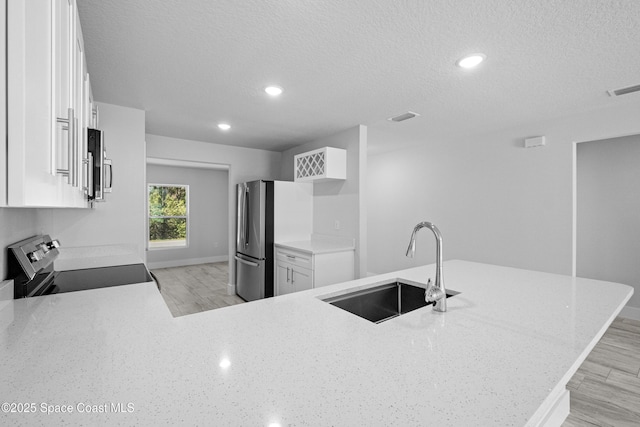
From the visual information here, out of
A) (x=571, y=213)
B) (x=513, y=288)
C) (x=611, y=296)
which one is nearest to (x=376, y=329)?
(x=513, y=288)

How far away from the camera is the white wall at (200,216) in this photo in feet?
21.3

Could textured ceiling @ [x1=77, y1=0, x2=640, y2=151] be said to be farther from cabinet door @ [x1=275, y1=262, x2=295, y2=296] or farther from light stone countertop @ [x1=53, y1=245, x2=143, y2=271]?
cabinet door @ [x1=275, y1=262, x2=295, y2=296]

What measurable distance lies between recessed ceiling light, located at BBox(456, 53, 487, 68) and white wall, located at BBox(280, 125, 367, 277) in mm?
1535

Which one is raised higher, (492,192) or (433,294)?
(492,192)

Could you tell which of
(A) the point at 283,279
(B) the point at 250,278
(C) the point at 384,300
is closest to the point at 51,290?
(C) the point at 384,300

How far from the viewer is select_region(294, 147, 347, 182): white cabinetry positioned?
11.3 feet

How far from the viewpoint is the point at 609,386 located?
2.18m

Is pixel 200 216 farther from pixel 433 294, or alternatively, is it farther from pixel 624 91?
pixel 624 91

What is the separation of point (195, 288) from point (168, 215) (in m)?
2.57

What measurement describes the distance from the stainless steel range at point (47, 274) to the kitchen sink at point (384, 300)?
3.84 feet

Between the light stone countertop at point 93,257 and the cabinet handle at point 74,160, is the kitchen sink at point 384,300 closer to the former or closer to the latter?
the cabinet handle at point 74,160

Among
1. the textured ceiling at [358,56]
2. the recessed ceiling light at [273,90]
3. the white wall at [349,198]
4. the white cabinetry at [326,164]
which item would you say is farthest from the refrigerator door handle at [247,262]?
the recessed ceiling light at [273,90]

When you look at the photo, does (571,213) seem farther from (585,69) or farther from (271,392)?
(271,392)

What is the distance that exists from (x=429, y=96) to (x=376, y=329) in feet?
7.12
